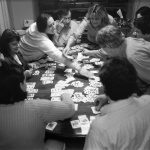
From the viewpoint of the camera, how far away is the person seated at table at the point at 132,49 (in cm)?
192

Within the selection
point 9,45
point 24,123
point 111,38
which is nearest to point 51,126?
point 24,123

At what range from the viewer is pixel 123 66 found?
4.00 ft

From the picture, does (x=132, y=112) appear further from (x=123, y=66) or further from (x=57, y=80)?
(x=57, y=80)

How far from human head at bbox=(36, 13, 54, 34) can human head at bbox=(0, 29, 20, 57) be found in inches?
14.3

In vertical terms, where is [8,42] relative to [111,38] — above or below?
below

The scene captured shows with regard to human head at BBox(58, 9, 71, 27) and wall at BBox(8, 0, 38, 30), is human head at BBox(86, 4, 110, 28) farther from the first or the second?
wall at BBox(8, 0, 38, 30)

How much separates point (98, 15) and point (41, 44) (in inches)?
37.0

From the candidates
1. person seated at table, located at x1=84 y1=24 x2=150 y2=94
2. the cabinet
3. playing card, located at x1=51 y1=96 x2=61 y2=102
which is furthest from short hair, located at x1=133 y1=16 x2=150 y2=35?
the cabinet

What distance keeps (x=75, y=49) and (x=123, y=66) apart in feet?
6.39

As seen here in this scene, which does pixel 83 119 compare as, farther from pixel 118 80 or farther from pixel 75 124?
pixel 118 80

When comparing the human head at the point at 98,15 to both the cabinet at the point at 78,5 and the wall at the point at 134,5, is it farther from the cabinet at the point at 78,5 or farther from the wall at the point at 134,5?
the wall at the point at 134,5

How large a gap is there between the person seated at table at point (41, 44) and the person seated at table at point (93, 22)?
8.3 inches

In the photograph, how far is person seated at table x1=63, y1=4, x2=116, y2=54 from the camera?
116 inches

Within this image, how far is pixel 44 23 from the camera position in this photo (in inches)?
102
